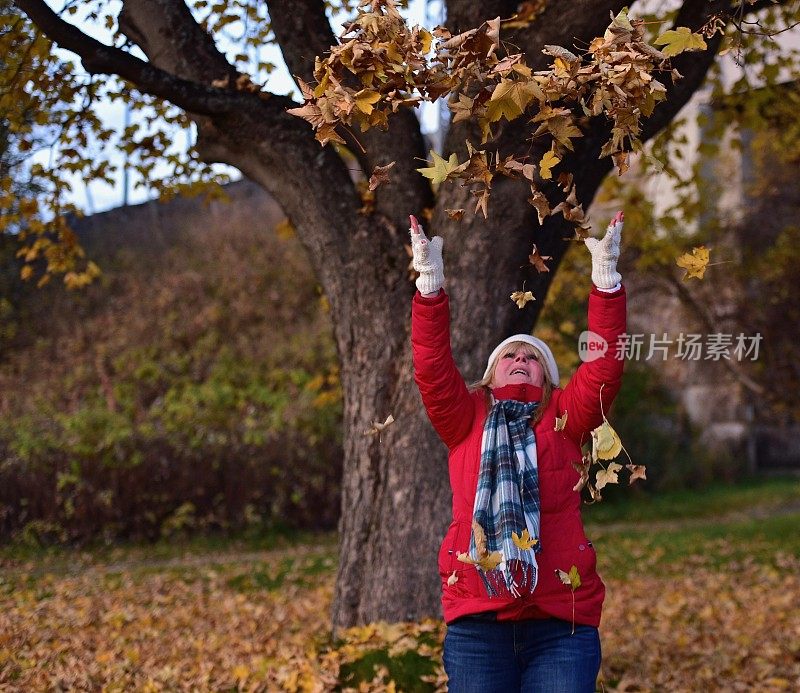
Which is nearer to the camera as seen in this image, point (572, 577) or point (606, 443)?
point (606, 443)

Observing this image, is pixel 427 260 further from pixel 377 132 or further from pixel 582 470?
pixel 377 132

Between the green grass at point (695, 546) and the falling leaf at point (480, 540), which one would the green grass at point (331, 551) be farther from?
the falling leaf at point (480, 540)

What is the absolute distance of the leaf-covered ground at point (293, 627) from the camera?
4.36m

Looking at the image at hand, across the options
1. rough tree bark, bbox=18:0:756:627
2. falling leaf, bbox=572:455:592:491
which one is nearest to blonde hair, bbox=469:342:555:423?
falling leaf, bbox=572:455:592:491

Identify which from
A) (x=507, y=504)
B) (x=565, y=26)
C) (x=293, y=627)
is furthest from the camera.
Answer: (x=293, y=627)

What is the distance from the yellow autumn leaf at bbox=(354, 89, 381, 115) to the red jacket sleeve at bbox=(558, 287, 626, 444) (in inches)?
35.4

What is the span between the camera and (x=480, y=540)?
2752mm

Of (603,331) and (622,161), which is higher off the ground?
(622,161)

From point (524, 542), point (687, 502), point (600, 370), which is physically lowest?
point (687, 502)

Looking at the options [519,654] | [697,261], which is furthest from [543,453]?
[697,261]

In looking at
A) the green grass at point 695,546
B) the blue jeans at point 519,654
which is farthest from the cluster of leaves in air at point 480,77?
the green grass at point 695,546

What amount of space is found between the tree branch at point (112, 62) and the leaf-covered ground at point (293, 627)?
8.77ft

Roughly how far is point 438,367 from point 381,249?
1.79 m

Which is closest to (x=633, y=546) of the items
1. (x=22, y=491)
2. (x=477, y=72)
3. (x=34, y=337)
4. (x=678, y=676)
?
(x=678, y=676)
